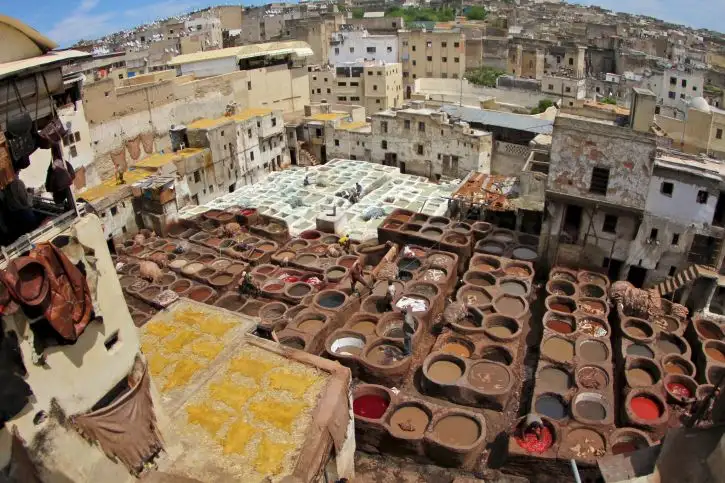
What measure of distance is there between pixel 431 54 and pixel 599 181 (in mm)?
58291

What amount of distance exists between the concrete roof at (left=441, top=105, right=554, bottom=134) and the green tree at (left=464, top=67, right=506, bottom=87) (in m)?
27.1

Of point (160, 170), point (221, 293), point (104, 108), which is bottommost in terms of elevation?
point (221, 293)

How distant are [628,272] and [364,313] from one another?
12864 mm

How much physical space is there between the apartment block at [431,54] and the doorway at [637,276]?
54054 millimetres

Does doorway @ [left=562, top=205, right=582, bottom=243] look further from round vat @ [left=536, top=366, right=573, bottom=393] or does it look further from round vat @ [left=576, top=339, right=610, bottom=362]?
round vat @ [left=536, top=366, right=573, bottom=393]

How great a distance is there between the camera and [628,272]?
84.4ft

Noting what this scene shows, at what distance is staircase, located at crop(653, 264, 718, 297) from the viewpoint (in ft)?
75.2

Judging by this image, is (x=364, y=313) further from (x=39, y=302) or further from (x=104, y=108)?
(x=104, y=108)

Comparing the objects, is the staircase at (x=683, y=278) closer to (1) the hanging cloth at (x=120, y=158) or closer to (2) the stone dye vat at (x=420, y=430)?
(2) the stone dye vat at (x=420, y=430)

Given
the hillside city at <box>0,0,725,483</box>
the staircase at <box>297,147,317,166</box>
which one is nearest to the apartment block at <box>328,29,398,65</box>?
the hillside city at <box>0,0,725,483</box>

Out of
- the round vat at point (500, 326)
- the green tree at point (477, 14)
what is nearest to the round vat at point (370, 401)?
the round vat at point (500, 326)

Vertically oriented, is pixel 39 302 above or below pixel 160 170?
above

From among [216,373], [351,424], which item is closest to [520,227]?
[351,424]

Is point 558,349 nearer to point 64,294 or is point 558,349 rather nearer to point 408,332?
point 408,332
